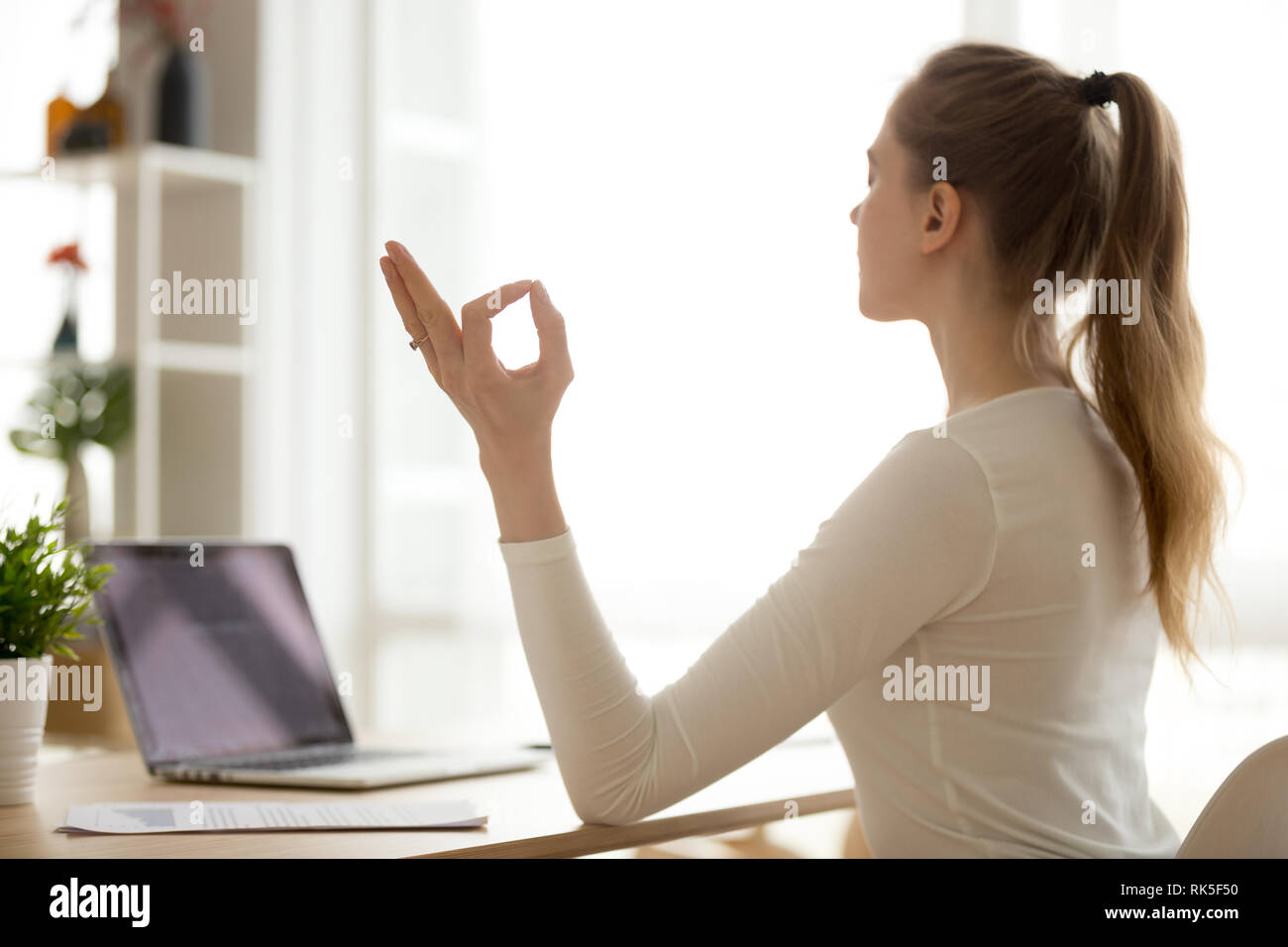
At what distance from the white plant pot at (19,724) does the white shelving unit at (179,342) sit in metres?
1.95

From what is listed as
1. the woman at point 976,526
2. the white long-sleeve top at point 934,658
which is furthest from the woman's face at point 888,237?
the white long-sleeve top at point 934,658

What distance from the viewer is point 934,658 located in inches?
41.5

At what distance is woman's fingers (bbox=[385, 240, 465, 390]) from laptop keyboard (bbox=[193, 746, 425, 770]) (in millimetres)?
482

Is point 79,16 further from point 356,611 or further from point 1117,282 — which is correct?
point 1117,282

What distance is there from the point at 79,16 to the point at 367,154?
2.38 ft

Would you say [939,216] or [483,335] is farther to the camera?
[939,216]

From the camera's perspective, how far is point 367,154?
3.38 meters

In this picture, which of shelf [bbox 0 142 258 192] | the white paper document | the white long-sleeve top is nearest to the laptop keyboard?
the white paper document

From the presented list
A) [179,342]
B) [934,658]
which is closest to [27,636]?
[934,658]

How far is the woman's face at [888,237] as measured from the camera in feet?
3.89

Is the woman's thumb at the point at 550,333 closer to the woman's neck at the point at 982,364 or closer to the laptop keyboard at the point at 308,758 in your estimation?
the woman's neck at the point at 982,364

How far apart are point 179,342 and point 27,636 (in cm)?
238

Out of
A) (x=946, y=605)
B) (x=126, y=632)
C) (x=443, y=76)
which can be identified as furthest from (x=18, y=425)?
(x=946, y=605)

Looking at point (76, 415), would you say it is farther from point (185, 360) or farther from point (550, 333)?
point (550, 333)
